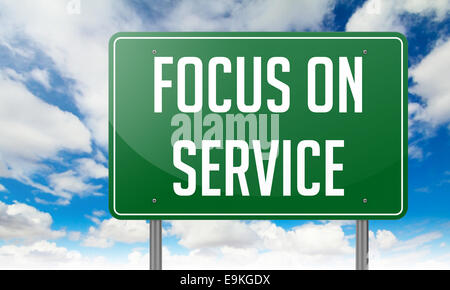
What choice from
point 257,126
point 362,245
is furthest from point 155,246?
point 362,245

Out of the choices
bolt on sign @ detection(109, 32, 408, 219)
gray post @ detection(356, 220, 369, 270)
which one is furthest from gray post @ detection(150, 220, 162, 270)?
gray post @ detection(356, 220, 369, 270)

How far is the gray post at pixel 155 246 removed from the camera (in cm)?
364

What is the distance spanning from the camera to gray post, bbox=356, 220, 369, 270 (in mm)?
3666

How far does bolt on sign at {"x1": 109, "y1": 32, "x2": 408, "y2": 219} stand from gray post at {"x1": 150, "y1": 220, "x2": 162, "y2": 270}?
0.38ft

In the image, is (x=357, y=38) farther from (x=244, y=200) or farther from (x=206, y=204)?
(x=206, y=204)

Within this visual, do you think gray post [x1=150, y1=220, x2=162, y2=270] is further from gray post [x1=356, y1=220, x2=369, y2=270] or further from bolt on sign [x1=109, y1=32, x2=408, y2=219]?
gray post [x1=356, y1=220, x2=369, y2=270]

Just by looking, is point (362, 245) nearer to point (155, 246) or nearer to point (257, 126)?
point (257, 126)

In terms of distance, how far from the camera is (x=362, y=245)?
369 centimetres

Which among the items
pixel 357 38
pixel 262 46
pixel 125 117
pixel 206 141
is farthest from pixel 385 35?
pixel 125 117

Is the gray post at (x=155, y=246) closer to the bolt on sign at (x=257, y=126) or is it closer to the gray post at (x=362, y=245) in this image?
the bolt on sign at (x=257, y=126)

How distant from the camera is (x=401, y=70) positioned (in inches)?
149

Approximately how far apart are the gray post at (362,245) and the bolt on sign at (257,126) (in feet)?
0.38

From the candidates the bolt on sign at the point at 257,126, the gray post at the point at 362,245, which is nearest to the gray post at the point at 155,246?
the bolt on sign at the point at 257,126
